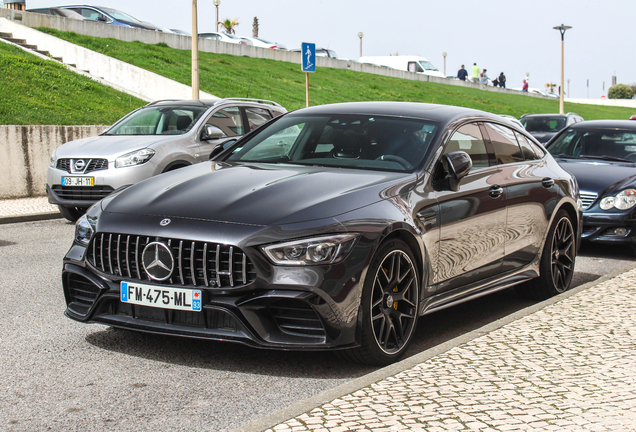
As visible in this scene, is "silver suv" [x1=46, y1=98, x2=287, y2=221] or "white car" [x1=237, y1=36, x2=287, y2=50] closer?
"silver suv" [x1=46, y1=98, x2=287, y2=221]

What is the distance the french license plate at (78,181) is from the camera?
11.1 meters

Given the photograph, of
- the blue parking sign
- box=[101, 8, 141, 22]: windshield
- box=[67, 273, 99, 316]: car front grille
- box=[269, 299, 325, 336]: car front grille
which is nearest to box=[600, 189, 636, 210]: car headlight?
box=[269, 299, 325, 336]: car front grille

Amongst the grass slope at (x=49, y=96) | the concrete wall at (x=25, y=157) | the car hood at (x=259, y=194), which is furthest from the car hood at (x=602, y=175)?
the grass slope at (x=49, y=96)

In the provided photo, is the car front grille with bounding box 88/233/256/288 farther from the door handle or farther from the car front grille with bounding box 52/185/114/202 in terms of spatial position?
the car front grille with bounding box 52/185/114/202

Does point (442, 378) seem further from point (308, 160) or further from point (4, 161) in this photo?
point (4, 161)

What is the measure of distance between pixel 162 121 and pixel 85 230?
290 inches

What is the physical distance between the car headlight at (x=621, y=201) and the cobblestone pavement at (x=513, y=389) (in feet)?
13.8

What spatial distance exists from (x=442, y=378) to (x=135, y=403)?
1536 millimetres

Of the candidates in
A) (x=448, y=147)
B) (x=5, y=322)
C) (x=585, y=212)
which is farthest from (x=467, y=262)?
(x=585, y=212)

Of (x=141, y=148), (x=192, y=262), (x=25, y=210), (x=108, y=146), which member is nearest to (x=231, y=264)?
(x=192, y=262)

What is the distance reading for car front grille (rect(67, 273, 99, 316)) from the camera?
15.9ft

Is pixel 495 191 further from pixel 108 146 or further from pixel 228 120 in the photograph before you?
pixel 228 120

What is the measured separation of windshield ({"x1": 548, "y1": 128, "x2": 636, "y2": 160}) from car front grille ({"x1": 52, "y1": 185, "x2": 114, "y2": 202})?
240 inches

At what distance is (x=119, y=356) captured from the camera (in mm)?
4957
